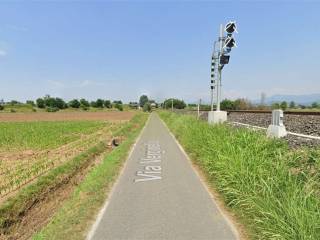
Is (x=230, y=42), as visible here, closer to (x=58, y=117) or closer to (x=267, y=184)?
(x=267, y=184)

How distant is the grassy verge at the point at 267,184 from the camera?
13.7 feet

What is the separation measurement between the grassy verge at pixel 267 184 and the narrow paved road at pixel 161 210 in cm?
48

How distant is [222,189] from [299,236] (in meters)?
2.99

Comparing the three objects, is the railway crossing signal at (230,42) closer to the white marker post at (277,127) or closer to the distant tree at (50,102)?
the white marker post at (277,127)

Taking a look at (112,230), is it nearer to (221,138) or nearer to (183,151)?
(221,138)

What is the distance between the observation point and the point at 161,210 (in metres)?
5.86

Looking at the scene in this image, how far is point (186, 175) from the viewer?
359 inches

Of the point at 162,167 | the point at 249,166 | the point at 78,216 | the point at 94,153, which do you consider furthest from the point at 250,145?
the point at 94,153

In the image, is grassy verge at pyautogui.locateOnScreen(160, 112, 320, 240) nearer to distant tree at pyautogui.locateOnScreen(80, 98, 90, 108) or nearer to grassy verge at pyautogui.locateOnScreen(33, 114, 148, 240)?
grassy verge at pyautogui.locateOnScreen(33, 114, 148, 240)

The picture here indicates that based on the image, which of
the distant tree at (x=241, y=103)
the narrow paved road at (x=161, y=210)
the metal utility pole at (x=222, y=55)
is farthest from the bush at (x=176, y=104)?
the narrow paved road at (x=161, y=210)

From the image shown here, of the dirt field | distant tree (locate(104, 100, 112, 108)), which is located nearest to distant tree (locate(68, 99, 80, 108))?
distant tree (locate(104, 100, 112, 108))

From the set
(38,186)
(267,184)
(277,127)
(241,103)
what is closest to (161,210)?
(267,184)

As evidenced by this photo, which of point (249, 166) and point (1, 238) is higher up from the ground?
point (249, 166)

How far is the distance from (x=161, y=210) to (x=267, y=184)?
6.98ft
